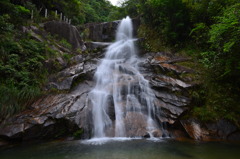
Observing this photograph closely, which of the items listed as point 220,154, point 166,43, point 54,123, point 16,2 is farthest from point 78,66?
point 16,2

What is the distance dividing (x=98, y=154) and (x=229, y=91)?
307 inches

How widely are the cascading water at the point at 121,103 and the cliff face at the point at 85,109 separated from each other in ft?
1.12

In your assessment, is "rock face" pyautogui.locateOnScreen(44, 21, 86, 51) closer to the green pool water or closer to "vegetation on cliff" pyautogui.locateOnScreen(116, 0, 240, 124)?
"vegetation on cliff" pyautogui.locateOnScreen(116, 0, 240, 124)

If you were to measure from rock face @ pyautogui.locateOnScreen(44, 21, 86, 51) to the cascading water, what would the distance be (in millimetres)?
3991

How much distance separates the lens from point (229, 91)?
345 inches

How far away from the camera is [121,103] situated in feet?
28.2

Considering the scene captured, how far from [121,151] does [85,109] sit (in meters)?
3.27

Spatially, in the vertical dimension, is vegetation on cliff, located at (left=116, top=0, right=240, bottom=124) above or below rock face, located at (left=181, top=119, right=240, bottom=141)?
above

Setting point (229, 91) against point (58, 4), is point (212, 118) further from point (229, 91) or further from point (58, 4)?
point (58, 4)

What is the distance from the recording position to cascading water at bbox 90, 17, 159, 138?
7531 mm

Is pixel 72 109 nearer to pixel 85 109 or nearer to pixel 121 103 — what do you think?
pixel 85 109

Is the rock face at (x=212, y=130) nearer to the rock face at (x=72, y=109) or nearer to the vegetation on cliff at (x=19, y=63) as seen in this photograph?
the rock face at (x=72, y=109)

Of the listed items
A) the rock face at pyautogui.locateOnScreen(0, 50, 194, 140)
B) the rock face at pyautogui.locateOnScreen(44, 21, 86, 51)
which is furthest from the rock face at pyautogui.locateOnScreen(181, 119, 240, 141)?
the rock face at pyautogui.locateOnScreen(44, 21, 86, 51)

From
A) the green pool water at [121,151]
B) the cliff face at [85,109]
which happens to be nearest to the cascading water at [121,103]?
the cliff face at [85,109]
